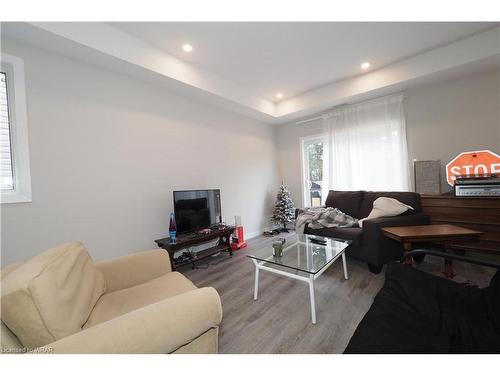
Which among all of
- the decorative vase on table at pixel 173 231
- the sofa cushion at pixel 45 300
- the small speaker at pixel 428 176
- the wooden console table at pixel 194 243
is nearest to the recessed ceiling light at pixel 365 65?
the small speaker at pixel 428 176

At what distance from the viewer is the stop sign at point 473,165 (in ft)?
9.04

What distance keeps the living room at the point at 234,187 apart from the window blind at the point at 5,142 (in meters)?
0.01

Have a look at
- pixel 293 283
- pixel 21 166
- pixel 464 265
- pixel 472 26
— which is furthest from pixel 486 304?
pixel 21 166

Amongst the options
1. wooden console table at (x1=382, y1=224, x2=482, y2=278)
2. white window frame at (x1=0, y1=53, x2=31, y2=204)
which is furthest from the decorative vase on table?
wooden console table at (x1=382, y1=224, x2=482, y2=278)

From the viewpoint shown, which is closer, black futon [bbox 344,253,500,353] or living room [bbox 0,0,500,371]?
black futon [bbox 344,253,500,353]

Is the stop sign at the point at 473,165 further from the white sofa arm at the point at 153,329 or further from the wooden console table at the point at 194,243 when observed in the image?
the white sofa arm at the point at 153,329

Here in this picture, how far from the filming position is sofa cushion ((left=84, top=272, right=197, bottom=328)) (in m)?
1.18

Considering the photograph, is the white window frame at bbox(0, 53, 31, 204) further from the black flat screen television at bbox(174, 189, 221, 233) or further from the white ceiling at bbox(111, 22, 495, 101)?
the black flat screen television at bbox(174, 189, 221, 233)

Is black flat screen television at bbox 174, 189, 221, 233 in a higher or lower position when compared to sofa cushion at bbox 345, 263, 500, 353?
higher

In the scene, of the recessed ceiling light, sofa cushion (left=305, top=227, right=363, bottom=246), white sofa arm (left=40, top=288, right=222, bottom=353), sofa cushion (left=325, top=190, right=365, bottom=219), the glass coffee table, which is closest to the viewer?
white sofa arm (left=40, top=288, right=222, bottom=353)

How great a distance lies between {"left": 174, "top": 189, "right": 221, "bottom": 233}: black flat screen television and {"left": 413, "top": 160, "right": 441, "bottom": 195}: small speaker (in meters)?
3.13

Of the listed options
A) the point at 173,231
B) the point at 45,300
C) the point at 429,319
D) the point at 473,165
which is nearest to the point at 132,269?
the point at 45,300

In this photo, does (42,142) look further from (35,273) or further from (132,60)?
(35,273)
